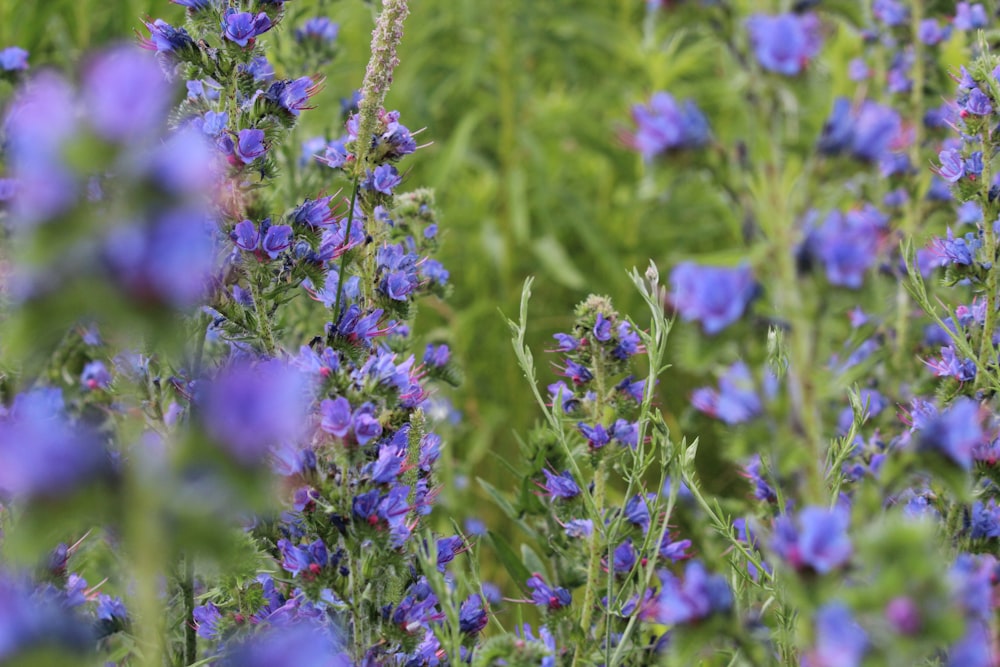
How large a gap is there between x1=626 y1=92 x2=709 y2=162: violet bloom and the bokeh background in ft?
5.78

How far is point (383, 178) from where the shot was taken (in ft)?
3.65

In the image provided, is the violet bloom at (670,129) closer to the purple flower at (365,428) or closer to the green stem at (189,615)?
the purple flower at (365,428)

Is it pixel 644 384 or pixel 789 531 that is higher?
pixel 789 531

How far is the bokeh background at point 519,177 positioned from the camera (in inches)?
110

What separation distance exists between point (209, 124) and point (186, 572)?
45cm

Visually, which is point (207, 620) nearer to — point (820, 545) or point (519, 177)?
point (820, 545)

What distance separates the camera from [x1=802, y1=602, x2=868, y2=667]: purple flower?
544mm

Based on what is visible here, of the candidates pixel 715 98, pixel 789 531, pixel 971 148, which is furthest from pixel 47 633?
pixel 715 98

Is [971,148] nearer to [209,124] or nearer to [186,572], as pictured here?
[209,124]

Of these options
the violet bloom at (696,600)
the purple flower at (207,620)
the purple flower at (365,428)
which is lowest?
the purple flower at (207,620)

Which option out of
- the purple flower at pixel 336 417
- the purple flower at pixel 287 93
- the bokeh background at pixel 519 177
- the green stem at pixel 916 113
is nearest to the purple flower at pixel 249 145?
the purple flower at pixel 287 93

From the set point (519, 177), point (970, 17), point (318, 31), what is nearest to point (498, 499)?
point (318, 31)

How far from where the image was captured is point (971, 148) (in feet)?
4.00

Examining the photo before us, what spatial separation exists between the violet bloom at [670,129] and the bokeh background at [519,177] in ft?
5.78
